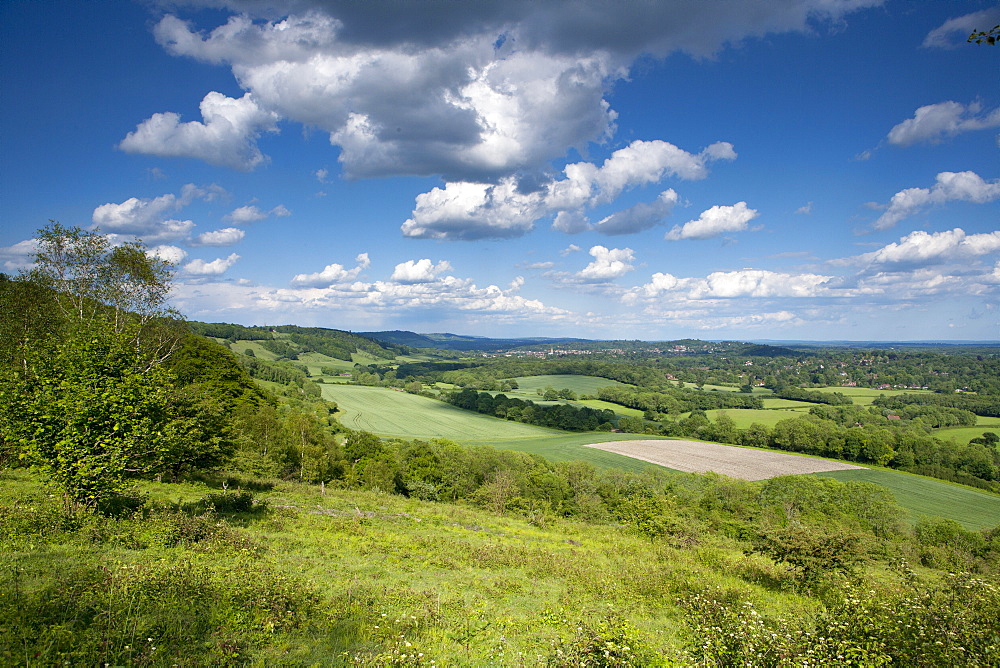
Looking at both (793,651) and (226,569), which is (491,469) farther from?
(793,651)

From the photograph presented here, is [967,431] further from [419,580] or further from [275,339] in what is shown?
[275,339]

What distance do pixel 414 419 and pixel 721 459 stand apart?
57.6 m

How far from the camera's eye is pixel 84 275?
25406 millimetres

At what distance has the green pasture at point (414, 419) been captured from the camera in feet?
271

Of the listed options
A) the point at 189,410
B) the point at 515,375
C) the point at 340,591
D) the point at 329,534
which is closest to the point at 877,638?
the point at 340,591

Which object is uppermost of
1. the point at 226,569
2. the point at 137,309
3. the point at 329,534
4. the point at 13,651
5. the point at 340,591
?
the point at 137,309

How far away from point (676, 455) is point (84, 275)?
77039 millimetres

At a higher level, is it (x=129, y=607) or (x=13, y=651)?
(x=13, y=651)

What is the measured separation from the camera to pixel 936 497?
57.5 meters

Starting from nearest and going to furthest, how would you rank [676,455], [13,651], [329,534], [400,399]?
[13,651] → [329,534] → [676,455] → [400,399]

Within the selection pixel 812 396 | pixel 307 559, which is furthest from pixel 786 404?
pixel 307 559

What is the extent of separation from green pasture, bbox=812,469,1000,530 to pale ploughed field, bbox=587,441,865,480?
4.11m

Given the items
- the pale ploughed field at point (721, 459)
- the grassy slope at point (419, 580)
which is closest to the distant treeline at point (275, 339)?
the pale ploughed field at point (721, 459)

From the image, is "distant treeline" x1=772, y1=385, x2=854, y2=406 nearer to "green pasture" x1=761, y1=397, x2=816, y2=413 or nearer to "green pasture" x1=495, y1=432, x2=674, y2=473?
"green pasture" x1=761, y1=397, x2=816, y2=413
